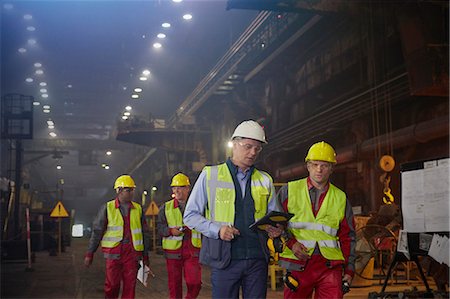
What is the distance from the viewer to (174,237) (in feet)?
23.2

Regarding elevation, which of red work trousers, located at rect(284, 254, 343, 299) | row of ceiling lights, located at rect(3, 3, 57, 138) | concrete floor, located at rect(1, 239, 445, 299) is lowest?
concrete floor, located at rect(1, 239, 445, 299)

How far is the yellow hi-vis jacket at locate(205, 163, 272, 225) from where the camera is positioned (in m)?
4.03

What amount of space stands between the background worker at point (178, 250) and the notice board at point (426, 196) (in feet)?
8.45

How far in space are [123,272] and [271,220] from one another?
3.16 metres

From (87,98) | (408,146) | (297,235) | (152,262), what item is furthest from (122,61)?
(297,235)

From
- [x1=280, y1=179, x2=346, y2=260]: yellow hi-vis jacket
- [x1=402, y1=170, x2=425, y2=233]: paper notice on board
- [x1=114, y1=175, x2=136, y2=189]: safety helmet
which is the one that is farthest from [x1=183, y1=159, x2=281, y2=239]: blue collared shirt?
[x1=402, y1=170, x2=425, y2=233]: paper notice on board

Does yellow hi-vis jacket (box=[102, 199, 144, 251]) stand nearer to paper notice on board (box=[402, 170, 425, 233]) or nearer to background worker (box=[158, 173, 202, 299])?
background worker (box=[158, 173, 202, 299])

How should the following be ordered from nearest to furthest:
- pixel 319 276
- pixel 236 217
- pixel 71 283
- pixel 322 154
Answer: pixel 236 217
pixel 319 276
pixel 322 154
pixel 71 283

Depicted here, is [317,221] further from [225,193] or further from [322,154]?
[225,193]

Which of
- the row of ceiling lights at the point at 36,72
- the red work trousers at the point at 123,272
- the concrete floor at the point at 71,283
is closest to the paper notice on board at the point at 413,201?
the concrete floor at the point at 71,283

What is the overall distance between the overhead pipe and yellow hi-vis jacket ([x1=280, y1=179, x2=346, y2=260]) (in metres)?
7.20

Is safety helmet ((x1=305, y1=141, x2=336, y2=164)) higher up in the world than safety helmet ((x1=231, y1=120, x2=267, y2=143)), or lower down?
lower down

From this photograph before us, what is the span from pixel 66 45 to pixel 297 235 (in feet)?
97.0

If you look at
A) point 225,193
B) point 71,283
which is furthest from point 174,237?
point 71,283
